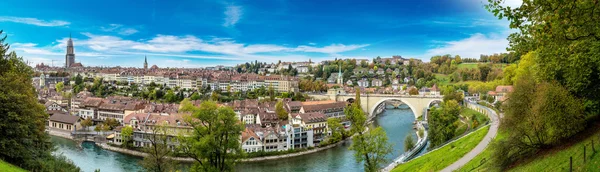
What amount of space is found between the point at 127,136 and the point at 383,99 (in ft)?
79.1

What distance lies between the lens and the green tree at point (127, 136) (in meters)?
23.1

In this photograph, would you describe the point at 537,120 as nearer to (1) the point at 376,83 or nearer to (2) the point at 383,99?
(2) the point at 383,99

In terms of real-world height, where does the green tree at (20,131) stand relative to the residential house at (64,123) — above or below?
above

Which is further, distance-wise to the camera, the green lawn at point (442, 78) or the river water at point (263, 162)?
the green lawn at point (442, 78)

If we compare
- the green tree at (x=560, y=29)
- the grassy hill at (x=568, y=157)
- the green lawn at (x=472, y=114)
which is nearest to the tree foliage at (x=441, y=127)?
the green lawn at (x=472, y=114)

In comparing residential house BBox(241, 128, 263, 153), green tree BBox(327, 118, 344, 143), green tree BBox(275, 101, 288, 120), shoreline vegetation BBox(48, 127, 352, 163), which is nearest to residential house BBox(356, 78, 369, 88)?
green tree BBox(275, 101, 288, 120)

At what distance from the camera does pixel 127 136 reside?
23625 mm

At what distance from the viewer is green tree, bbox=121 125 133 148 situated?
2314 cm

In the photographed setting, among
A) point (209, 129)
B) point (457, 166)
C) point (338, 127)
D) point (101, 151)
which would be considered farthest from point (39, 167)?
point (338, 127)

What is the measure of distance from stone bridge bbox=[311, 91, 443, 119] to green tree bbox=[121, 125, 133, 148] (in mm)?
21927

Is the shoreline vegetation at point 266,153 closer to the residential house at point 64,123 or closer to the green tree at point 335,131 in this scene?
the green tree at point 335,131

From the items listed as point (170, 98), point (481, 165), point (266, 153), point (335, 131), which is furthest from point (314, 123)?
point (170, 98)

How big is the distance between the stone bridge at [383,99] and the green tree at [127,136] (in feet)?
71.9

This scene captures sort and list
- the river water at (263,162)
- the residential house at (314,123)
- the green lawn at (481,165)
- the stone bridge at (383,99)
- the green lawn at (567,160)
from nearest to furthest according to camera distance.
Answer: the green lawn at (567,160), the green lawn at (481,165), the river water at (263,162), the residential house at (314,123), the stone bridge at (383,99)
